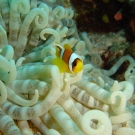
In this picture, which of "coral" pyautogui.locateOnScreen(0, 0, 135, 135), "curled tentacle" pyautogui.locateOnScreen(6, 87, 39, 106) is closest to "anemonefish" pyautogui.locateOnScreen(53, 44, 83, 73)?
"coral" pyautogui.locateOnScreen(0, 0, 135, 135)

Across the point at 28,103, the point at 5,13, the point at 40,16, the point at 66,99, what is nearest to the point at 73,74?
the point at 66,99

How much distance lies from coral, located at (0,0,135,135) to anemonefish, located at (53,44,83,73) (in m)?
0.07

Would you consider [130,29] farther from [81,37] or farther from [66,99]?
[66,99]

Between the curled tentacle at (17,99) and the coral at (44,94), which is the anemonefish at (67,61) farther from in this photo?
the curled tentacle at (17,99)

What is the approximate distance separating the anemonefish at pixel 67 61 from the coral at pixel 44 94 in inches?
2.7

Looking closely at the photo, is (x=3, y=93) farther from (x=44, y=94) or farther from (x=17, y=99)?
(x=44, y=94)

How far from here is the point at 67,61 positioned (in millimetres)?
1734

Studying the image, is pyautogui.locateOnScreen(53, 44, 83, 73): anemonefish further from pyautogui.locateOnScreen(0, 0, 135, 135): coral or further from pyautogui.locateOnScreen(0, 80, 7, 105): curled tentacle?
pyautogui.locateOnScreen(0, 80, 7, 105): curled tentacle

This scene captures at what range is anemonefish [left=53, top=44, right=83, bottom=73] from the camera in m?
1.70

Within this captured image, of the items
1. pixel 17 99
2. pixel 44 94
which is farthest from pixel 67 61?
pixel 17 99

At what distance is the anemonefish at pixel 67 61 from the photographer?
170 cm

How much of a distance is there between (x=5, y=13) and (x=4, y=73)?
76cm

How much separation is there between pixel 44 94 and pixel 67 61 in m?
0.30

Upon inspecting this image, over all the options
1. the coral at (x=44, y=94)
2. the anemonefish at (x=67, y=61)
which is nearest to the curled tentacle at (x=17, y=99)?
the coral at (x=44, y=94)
